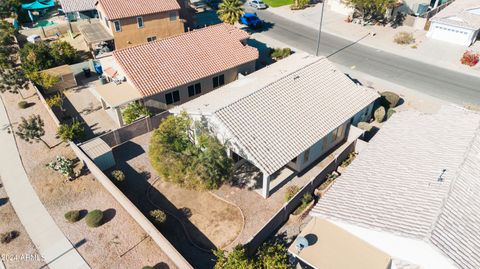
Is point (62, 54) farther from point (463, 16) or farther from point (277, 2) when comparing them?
point (463, 16)

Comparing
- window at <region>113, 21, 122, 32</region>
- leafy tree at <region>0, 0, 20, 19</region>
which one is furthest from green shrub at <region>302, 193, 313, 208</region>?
leafy tree at <region>0, 0, 20, 19</region>

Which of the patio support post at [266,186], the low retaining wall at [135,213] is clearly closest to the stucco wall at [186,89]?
the low retaining wall at [135,213]

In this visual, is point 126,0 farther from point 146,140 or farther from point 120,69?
point 146,140

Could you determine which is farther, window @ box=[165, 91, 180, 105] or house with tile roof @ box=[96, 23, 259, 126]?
window @ box=[165, 91, 180, 105]

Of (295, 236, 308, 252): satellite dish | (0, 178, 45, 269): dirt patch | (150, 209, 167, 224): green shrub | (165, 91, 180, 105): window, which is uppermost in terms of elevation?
(165, 91, 180, 105): window

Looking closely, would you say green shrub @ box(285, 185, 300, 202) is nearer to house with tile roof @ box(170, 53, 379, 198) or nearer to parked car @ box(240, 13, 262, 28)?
house with tile roof @ box(170, 53, 379, 198)

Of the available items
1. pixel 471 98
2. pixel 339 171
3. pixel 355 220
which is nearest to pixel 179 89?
pixel 339 171

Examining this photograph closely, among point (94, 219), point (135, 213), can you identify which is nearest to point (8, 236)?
point (94, 219)

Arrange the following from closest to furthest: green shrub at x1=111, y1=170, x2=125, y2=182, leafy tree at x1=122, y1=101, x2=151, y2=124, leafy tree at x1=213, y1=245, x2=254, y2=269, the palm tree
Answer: leafy tree at x1=213, y1=245, x2=254, y2=269, green shrub at x1=111, y1=170, x2=125, y2=182, leafy tree at x1=122, y1=101, x2=151, y2=124, the palm tree
